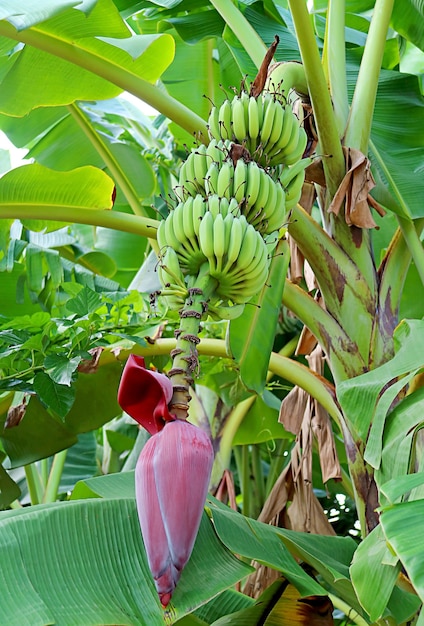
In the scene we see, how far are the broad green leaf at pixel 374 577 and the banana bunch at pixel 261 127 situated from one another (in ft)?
1.60

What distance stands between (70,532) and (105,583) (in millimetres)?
83

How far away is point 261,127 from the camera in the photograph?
89 centimetres

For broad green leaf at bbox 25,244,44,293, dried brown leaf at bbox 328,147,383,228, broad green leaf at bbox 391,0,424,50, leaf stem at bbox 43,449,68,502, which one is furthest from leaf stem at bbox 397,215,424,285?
leaf stem at bbox 43,449,68,502

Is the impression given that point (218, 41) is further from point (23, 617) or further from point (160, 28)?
point (23, 617)

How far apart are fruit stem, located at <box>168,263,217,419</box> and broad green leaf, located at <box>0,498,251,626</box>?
221 millimetres

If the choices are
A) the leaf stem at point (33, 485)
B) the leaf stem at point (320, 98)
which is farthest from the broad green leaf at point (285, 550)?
the leaf stem at point (33, 485)

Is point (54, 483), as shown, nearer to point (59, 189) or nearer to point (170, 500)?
point (59, 189)

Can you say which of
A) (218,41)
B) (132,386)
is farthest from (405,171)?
(132,386)

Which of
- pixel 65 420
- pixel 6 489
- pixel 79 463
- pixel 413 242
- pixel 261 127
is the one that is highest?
pixel 261 127

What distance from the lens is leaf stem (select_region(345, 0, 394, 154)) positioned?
47.9 inches

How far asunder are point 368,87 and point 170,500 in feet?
2.97

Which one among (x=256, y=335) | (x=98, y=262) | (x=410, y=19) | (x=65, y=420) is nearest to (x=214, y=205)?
(x=256, y=335)

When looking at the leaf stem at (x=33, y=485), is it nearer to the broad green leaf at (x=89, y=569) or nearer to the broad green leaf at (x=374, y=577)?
the broad green leaf at (x=89, y=569)

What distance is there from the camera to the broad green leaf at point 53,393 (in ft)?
3.93
